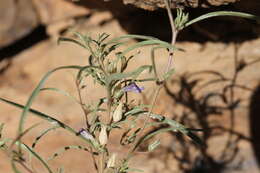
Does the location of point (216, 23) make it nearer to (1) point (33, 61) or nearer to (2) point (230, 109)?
(2) point (230, 109)

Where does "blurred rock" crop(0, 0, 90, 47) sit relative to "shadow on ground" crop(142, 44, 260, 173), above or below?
above

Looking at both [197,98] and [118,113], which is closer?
[118,113]

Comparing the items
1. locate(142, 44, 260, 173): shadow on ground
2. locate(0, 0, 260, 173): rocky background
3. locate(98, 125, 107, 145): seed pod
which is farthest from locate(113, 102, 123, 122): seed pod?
locate(142, 44, 260, 173): shadow on ground

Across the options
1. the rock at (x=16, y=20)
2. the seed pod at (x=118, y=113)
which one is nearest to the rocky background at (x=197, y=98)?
the rock at (x=16, y=20)

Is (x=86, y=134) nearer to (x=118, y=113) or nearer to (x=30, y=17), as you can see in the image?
(x=118, y=113)

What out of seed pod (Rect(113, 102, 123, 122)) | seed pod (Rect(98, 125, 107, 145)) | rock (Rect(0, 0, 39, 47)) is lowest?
seed pod (Rect(98, 125, 107, 145))

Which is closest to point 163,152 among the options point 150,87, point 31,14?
point 150,87

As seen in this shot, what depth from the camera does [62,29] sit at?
3627 millimetres

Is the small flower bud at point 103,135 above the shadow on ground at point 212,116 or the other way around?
above

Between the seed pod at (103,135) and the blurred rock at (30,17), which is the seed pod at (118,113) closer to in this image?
the seed pod at (103,135)

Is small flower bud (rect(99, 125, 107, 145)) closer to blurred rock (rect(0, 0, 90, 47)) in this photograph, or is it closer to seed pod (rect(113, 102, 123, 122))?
seed pod (rect(113, 102, 123, 122))

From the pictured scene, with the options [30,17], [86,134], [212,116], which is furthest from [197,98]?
[30,17]

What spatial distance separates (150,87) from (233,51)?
1.75ft

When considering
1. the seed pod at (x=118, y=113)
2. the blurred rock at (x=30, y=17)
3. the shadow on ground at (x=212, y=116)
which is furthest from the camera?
the blurred rock at (x=30, y=17)
